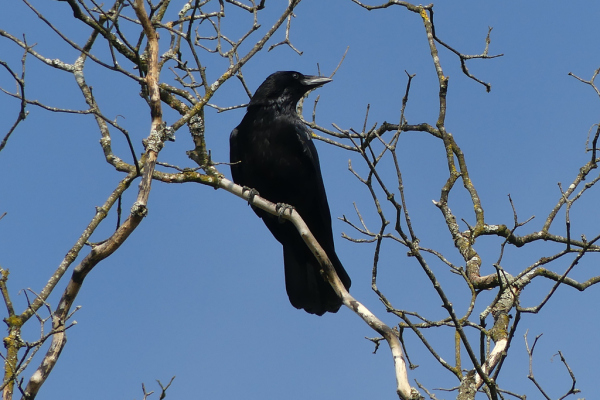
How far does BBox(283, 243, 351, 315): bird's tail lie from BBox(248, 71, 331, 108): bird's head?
1.42 m

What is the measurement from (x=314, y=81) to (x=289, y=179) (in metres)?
1.31

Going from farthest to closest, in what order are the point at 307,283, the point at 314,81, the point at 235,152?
the point at 314,81 < the point at 235,152 < the point at 307,283

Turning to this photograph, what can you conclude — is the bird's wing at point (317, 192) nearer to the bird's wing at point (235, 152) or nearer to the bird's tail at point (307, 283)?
the bird's tail at point (307, 283)

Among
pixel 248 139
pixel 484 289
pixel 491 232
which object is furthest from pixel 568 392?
pixel 248 139

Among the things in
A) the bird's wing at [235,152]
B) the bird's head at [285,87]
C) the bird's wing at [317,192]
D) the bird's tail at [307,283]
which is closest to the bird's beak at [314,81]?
the bird's head at [285,87]

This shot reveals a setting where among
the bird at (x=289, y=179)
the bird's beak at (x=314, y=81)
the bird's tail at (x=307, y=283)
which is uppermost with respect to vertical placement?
the bird's beak at (x=314, y=81)

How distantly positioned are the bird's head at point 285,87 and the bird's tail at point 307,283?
1425 millimetres

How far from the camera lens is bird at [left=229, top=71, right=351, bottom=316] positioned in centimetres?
635

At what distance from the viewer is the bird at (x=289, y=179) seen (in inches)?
250

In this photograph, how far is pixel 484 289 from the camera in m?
5.18

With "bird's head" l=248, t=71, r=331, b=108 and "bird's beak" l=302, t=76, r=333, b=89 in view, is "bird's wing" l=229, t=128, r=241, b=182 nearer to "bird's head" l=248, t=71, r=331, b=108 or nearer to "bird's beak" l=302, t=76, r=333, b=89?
"bird's head" l=248, t=71, r=331, b=108

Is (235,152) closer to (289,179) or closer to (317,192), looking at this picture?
(289,179)

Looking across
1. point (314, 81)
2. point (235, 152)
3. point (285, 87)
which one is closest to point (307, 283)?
point (235, 152)

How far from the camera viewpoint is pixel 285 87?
22.7ft
